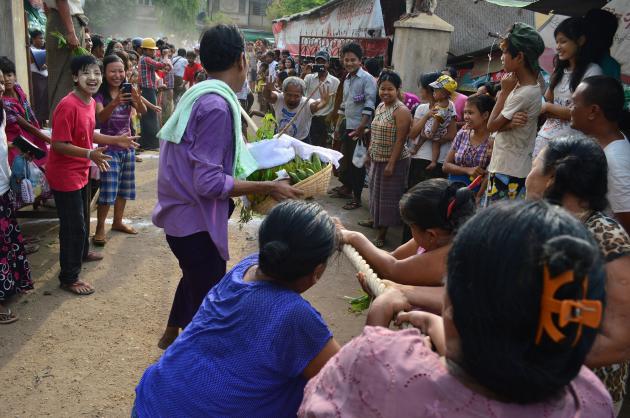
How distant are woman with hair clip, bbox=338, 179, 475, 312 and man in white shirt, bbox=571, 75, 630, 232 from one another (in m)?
0.93

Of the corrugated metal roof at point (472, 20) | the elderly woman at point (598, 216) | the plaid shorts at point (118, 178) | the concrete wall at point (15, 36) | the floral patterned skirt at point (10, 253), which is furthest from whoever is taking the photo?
the corrugated metal roof at point (472, 20)

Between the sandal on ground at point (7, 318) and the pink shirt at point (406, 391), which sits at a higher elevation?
the pink shirt at point (406, 391)

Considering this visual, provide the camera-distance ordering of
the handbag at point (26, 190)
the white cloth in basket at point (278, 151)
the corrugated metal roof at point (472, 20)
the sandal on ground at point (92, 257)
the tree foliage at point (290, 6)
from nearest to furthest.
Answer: the white cloth in basket at point (278, 151), the handbag at point (26, 190), the sandal on ground at point (92, 257), the corrugated metal roof at point (472, 20), the tree foliage at point (290, 6)

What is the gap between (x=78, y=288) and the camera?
15.2ft

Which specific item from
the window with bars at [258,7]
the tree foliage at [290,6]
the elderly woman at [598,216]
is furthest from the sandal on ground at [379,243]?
the window with bars at [258,7]

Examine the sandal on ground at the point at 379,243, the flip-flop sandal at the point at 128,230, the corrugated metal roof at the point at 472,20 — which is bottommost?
the flip-flop sandal at the point at 128,230

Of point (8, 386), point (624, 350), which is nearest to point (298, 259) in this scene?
point (624, 350)

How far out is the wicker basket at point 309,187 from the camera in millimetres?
2980

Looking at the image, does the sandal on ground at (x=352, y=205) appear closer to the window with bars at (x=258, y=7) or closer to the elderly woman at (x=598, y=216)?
the elderly woman at (x=598, y=216)

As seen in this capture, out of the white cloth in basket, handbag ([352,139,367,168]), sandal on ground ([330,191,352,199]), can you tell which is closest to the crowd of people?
the white cloth in basket

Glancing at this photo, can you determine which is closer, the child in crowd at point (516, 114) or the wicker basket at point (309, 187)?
the wicker basket at point (309, 187)

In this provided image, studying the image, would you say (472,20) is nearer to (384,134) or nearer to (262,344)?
(384,134)

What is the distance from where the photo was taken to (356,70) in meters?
7.32

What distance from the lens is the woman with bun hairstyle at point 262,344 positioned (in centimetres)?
172
